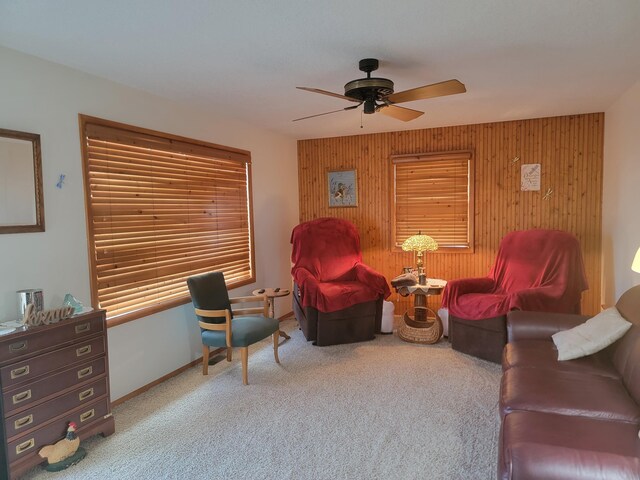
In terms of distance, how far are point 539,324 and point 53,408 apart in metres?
3.17

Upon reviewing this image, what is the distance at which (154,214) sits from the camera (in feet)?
11.3

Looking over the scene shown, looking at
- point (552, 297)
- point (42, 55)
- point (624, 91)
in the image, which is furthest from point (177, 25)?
point (624, 91)

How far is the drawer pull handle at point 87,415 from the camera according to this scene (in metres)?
2.46

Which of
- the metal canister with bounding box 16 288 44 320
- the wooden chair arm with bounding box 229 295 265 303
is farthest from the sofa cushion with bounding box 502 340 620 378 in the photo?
the metal canister with bounding box 16 288 44 320

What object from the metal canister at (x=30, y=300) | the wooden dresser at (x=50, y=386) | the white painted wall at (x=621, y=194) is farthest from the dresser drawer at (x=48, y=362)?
the white painted wall at (x=621, y=194)

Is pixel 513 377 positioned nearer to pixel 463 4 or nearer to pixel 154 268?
pixel 463 4

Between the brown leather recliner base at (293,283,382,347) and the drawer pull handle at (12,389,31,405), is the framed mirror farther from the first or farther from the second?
the brown leather recliner base at (293,283,382,347)

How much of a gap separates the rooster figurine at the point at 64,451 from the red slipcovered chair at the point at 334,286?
89.7 inches

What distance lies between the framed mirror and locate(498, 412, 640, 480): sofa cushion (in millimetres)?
2849

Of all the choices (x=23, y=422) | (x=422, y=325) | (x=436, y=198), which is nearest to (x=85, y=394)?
(x=23, y=422)

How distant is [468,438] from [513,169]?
3316 millimetres

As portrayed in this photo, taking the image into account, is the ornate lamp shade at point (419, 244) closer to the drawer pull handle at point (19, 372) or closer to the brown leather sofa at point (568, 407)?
the brown leather sofa at point (568, 407)

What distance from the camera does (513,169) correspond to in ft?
15.5

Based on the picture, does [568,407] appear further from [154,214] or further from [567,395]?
[154,214]
